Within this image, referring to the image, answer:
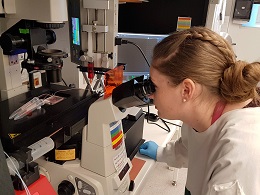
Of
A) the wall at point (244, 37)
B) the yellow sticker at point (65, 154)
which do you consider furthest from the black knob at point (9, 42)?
the wall at point (244, 37)

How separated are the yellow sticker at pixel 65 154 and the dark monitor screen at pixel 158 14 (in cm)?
135

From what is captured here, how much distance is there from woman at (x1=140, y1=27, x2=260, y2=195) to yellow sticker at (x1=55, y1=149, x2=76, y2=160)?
1.25 feet

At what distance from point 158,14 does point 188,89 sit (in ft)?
4.41

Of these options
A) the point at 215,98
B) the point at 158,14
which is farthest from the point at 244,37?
the point at 215,98

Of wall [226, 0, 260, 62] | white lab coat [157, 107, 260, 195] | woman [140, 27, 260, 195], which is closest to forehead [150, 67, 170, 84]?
woman [140, 27, 260, 195]

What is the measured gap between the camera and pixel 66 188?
3.01ft

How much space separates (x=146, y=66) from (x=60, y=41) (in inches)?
27.6

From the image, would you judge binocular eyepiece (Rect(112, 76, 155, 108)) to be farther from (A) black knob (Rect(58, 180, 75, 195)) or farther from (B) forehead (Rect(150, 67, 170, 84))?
(A) black knob (Rect(58, 180, 75, 195))

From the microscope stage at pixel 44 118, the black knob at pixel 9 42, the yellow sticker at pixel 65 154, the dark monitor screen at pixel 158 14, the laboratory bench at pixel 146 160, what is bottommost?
the laboratory bench at pixel 146 160

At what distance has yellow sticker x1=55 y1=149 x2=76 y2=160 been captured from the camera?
93cm

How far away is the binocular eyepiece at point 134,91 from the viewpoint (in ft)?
2.59

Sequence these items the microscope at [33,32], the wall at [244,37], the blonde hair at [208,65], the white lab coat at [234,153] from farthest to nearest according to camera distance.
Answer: the wall at [244,37] < the microscope at [33,32] < the blonde hair at [208,65] < the white lab coat at [234,153]

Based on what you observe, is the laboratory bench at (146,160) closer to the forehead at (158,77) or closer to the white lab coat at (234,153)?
the white lab coat at (234,153)

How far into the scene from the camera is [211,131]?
86 cm
